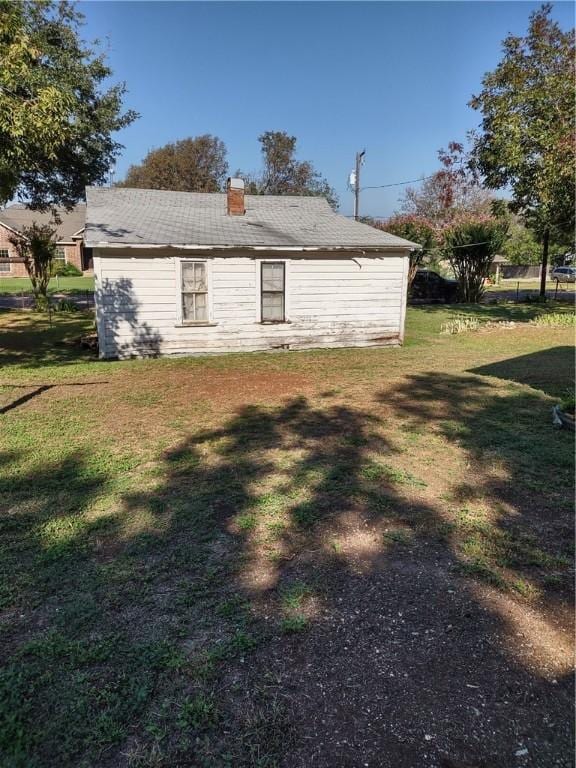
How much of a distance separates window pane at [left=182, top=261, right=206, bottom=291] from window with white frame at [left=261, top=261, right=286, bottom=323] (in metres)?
1.40

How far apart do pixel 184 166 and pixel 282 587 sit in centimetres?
4074

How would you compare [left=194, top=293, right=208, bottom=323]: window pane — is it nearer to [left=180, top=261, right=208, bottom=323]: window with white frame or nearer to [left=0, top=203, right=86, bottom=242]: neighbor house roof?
[left=180, top=261, right=208, bottom=323]: window with white frame

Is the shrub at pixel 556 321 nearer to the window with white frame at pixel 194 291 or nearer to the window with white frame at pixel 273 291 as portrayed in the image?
the window with white frame at pixel 273 291

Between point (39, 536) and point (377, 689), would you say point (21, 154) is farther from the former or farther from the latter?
point (377, 689)

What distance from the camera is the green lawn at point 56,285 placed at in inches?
1125

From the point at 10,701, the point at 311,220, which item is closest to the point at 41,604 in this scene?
the point at 10,701

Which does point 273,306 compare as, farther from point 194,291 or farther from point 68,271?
point 68,271

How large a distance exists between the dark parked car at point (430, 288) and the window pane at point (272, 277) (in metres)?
14.8

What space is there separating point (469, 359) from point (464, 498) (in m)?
7.45

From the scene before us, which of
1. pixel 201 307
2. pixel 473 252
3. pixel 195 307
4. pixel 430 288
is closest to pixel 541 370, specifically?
pixel 201 307

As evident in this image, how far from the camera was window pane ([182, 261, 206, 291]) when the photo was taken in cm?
1135

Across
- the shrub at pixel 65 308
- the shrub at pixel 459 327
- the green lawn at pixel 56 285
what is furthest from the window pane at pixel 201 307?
the green lawn at pixel 56 285

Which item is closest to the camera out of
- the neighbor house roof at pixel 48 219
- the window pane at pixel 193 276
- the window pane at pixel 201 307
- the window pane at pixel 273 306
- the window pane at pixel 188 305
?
the window pane at pixel 193 276

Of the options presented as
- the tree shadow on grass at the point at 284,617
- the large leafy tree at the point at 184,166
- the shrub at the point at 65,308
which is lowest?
the tree shadow on grass at the point at 284,617
